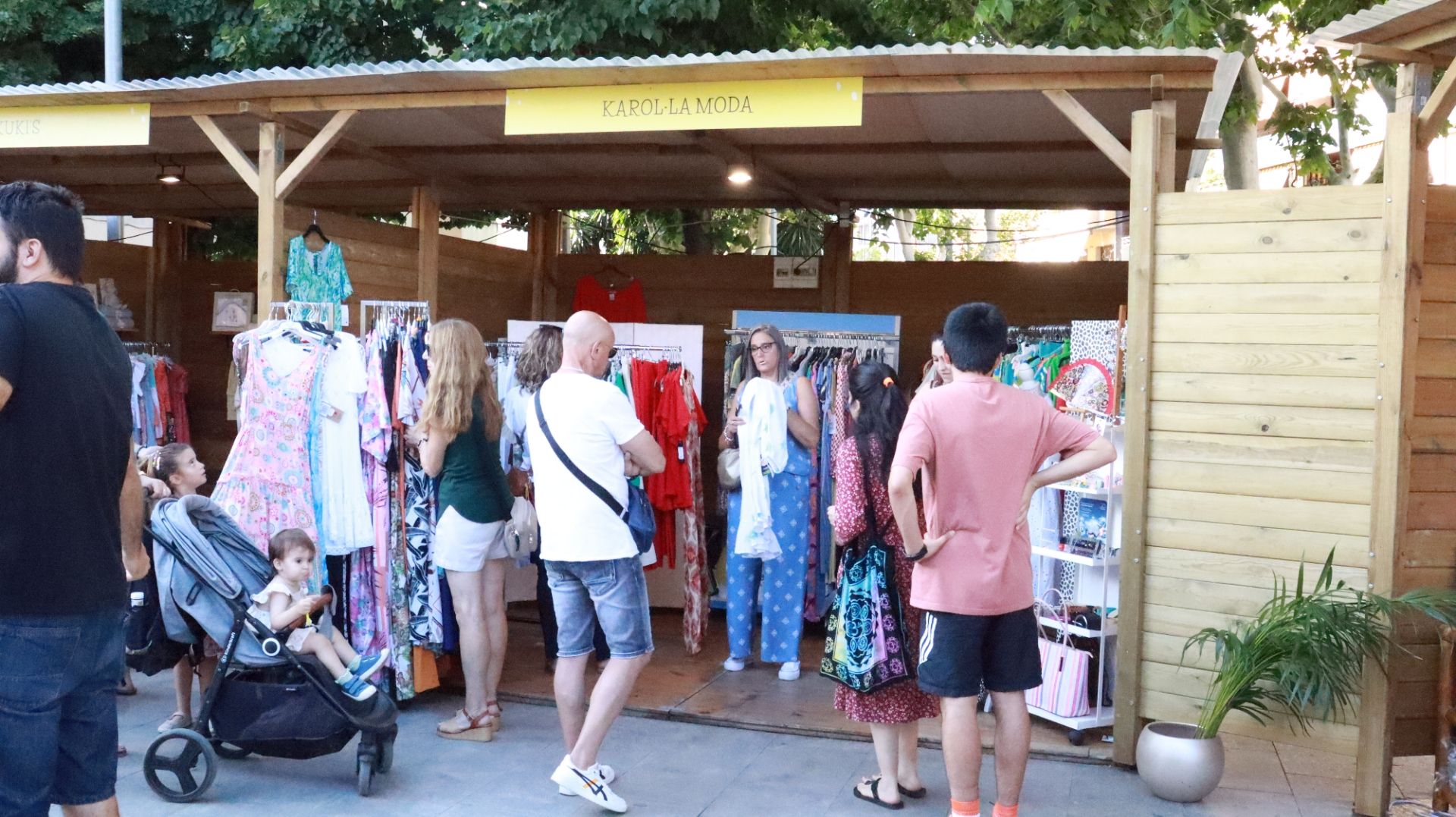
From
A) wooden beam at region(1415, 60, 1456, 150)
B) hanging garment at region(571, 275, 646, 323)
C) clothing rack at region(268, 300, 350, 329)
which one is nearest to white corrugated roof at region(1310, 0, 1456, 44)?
wooden beam at region(1415, 60, 1456, 150)

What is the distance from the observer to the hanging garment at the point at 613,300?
361 inches

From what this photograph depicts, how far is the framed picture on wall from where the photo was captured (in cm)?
894

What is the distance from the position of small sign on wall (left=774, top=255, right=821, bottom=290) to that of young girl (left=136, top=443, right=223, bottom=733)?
15.7 ft

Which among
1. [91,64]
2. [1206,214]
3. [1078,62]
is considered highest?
[91,64]

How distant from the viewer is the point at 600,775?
440cm

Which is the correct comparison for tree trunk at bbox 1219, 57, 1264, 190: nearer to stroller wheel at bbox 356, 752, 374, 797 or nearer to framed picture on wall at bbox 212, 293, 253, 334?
framed picture on wall at bbox 212, 293, 253, 334

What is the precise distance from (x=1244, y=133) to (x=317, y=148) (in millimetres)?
7530

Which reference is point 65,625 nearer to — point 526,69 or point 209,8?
point 526,69

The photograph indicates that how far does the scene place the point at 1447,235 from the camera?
4348 mm

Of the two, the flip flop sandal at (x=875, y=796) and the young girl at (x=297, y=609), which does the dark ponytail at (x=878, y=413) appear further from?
the young girl at (x=297, y=609)

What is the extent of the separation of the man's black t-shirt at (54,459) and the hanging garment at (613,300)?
6.23 meters

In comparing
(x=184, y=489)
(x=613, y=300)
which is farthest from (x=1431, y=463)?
(x=613, y=300)

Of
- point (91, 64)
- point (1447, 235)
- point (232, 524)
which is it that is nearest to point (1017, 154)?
point (1447, 235)

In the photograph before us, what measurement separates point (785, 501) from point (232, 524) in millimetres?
2590
